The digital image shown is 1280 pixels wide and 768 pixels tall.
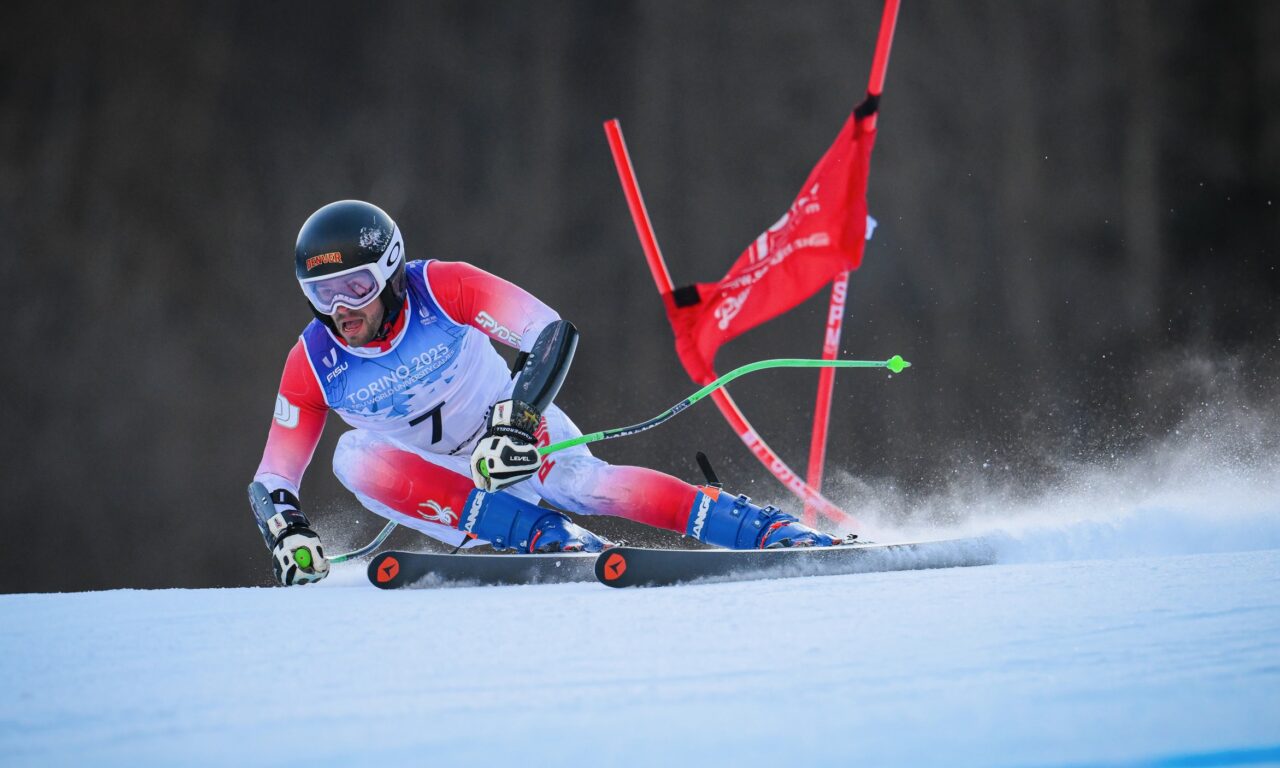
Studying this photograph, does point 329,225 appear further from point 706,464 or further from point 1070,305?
point 1070,305

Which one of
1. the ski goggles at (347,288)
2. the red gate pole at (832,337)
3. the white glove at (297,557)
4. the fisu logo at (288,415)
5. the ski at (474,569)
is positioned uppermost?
the red gate pole at (832,337)

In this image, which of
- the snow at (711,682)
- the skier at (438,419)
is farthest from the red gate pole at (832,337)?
the snow at (711,682)

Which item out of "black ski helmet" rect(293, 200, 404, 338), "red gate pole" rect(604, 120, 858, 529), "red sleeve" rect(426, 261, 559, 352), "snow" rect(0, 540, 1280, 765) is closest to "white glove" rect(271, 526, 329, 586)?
"black ski helmet" rect(293, 200, 404, 338)

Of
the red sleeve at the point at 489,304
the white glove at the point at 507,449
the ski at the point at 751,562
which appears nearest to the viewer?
the ski at the point at 751,562

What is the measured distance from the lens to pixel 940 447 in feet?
13.7

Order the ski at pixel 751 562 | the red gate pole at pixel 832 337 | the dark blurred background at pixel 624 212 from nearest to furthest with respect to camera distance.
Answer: the ski at pixel 751 562, the red gate pole at pixel 832 337, the dark blurred background at pixel 624 212

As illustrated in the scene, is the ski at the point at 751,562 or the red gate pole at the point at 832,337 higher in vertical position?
the red gate pole at the point at 832,337

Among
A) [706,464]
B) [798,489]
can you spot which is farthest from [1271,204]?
[706,464]

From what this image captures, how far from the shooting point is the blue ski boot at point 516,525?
8.50 feet

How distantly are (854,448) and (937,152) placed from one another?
4.03 ft

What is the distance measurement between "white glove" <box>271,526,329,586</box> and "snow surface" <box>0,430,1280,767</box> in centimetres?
65

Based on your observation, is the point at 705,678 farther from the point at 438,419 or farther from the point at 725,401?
the point at 725,401

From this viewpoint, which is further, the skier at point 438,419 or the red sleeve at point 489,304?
the red sleeve at point 489,304

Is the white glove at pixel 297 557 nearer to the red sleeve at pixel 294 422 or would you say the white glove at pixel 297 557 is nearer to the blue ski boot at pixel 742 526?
the red sleeve at pixel 294 422
